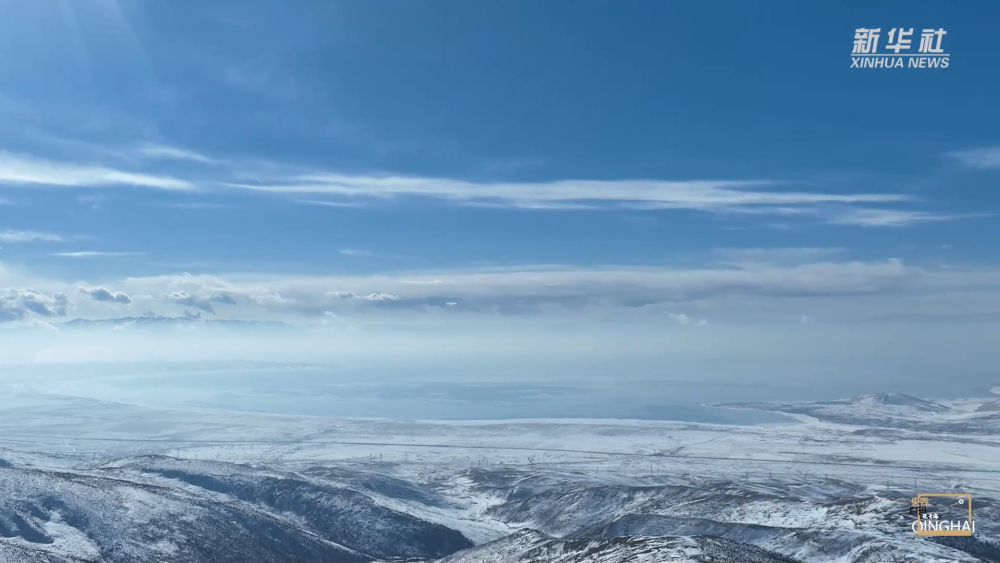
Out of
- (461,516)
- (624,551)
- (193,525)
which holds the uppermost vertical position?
(624,551)

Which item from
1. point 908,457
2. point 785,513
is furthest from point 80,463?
point 908,457

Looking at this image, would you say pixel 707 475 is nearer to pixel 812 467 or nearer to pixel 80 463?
pixel 812 467

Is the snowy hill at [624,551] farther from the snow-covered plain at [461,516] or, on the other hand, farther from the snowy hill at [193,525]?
the snowy hill at [193,525]

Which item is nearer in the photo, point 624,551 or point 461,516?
point 624,551

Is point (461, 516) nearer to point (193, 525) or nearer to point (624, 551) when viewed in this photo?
point (193, 525)

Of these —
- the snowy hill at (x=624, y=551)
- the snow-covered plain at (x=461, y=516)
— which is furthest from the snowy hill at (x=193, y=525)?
the snowy hill at (x=624, y=551)

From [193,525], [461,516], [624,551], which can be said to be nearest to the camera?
[624,551]

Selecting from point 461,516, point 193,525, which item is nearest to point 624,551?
point 461,516

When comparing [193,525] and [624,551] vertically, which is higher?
[624,551]

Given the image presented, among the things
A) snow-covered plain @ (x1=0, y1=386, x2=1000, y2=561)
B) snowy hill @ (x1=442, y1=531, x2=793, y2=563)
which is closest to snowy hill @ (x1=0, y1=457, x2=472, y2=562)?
snow-covered plain @ (x1=0, y1=386, x2=1000, y2=561)

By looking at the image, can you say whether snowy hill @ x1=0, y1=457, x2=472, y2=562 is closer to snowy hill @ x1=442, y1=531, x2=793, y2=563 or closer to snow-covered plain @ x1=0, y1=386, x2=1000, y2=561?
snow-covered plain @ x1=0, y1=386, x2=1000, y2=561

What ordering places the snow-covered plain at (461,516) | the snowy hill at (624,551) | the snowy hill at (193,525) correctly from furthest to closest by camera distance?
the snowy hill at (193,525) → the snow-covered plain at (461,516) → the snowy hill at (624,551)
